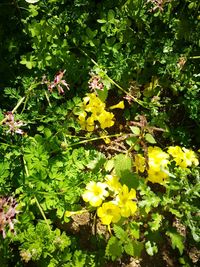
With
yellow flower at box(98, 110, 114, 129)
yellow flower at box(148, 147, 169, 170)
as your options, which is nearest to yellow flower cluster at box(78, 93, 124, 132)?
yellow flower at box(98, 110, 114, 129)

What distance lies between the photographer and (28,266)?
255 cm

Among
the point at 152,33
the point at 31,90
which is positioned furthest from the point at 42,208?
the point at 152,33

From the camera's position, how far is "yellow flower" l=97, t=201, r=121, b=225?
2.41 meters

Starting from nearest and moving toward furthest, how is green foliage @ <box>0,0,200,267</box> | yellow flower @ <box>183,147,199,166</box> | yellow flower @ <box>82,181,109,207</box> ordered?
green foliage @ <box>0,0,200,267</box>, yellow flower @ <box>82,181,109,207</box>, yellow flower @ <box>183,147,199,166</box>

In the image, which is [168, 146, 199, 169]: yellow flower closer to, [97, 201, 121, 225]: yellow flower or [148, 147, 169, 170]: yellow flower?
[148, 147, 169, 170]: yellow flower

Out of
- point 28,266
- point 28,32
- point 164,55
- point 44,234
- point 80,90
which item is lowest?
point 28,266

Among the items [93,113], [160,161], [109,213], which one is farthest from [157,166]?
[93,113]

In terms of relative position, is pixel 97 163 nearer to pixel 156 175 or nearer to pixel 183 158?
pixel 156 175

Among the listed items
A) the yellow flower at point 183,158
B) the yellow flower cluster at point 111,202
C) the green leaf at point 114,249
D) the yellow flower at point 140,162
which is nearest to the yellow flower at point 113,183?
the yellow flower cluster at point 111,202

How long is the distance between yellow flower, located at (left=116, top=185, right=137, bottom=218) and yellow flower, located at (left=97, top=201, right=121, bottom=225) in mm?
32

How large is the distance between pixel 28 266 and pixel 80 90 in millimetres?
1265

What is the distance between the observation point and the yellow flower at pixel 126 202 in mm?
2406

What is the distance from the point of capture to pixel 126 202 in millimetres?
2422

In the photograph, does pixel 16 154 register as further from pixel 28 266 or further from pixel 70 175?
pixel 28 266
